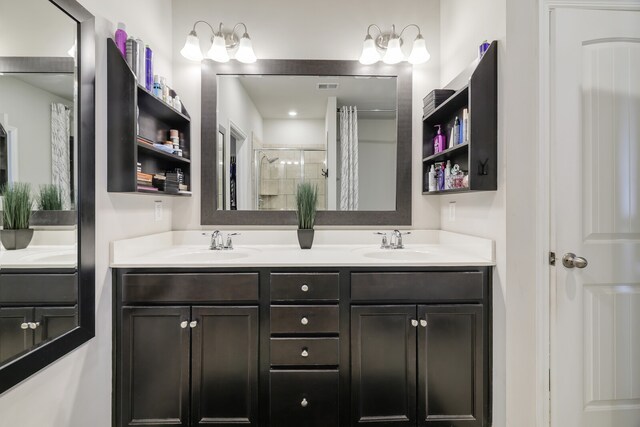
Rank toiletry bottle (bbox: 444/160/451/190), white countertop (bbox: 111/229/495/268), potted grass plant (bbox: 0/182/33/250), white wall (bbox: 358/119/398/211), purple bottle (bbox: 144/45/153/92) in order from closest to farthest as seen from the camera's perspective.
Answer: potted grass plant (bbox: 0/182/33/250)
white countertop (bbox: 111/229/495/268)
purple bottle (bbox: 144/45/153/92)
toiletry bottle (bbox: 444/160/451/190)
white wall (bbox: 358/119/398/211)

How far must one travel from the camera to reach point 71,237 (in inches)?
47.1

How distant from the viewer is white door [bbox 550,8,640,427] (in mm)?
1330

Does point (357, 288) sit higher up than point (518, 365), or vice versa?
point (357, 288)

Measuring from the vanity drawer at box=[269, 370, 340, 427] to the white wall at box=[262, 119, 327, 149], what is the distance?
1.33 m

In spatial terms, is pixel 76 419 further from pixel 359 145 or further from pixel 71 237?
pixel 359 145

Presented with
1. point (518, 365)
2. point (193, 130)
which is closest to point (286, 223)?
point (193, 130)

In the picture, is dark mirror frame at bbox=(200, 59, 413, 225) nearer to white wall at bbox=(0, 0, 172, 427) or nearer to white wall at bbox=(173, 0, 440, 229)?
white wall at bbox=(173, 0, 440, 229)

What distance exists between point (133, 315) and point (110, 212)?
50 centimetres

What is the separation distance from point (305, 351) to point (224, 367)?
39 centimetres

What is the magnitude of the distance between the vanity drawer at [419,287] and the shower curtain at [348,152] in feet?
2.26

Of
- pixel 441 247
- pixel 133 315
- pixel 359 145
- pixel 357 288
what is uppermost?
pixel 359 145

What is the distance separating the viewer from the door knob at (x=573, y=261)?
1.31 metres

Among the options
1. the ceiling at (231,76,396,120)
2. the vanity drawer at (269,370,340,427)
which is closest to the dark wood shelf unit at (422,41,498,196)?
the ceiling at (231,76,396,120)

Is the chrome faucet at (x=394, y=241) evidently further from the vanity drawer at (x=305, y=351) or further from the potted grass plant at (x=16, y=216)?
the potted grass plant at (x=16, y=216)
